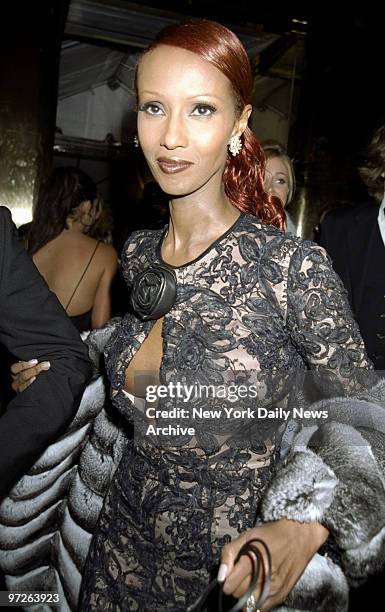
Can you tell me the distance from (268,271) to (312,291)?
0.37 ft

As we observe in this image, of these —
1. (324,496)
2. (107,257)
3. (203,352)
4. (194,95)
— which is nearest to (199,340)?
(203,352)

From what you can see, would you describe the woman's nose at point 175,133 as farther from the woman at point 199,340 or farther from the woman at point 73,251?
the woman at point 73,251

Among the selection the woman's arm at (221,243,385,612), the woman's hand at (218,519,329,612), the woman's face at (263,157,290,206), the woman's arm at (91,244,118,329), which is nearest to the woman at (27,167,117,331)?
the woman's arm at (91,244,118,329)

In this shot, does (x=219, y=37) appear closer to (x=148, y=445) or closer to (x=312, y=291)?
(x=312, y=291)

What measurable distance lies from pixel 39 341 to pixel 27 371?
79 millimetres

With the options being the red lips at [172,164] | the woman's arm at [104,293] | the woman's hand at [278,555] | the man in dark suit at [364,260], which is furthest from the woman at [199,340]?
the woman's arm at [104,293]

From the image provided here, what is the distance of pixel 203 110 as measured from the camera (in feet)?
4.18

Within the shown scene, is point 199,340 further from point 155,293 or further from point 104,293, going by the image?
point 104,293

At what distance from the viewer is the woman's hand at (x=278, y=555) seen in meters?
0.87

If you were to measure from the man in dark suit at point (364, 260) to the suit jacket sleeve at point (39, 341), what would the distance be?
1173 millimetres

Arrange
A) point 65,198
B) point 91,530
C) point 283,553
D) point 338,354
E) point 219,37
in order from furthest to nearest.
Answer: point 65,198 → point 91,530 → point 219,37 → point 338,354 → point 283,553

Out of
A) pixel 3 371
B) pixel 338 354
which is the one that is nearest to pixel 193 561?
pixel 338 354

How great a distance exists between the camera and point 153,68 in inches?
50.8

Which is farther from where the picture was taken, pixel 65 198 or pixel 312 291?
pixel 65 198
